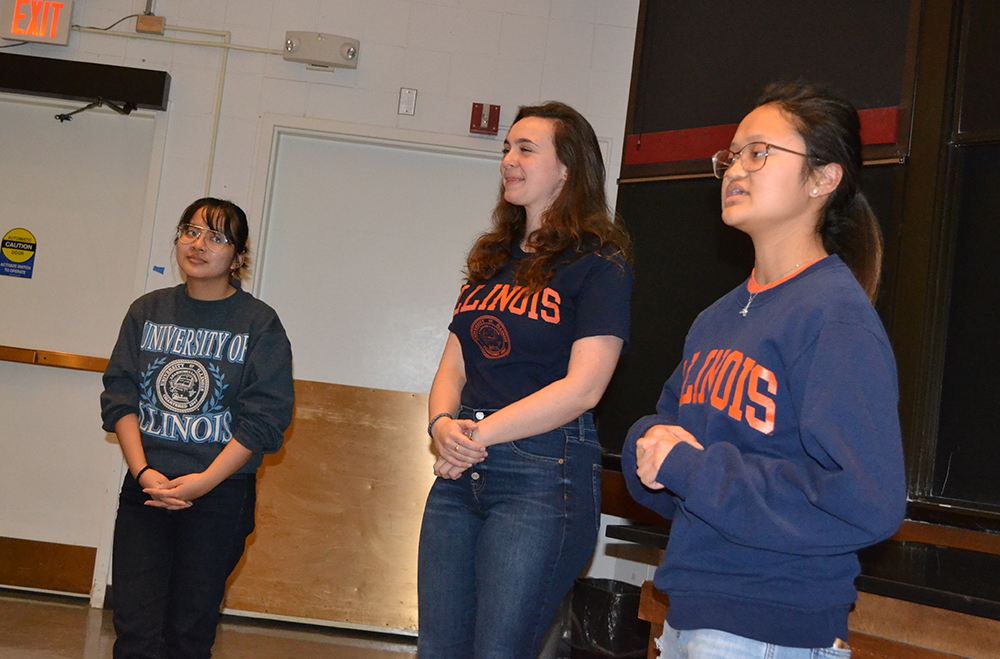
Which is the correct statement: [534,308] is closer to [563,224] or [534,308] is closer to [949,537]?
[563,224]

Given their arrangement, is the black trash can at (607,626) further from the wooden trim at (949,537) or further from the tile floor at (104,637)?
the wooden trim at (949,537)

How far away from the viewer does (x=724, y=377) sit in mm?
1225

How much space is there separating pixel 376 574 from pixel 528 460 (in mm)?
2643

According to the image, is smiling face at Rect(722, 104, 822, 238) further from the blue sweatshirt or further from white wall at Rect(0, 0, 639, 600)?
white wall at Rect(0, 0, 639, 600)

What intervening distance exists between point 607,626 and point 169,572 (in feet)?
6.86

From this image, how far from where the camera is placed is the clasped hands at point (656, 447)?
1167mm

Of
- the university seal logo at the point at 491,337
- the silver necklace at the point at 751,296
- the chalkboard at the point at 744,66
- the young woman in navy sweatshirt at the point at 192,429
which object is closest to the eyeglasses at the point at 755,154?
the silver necklace at the point at 751,296

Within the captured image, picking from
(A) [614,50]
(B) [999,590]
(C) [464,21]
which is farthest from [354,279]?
(B) [999,590]

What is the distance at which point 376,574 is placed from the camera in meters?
4.08

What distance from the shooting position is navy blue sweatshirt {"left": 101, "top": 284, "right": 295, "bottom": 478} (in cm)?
224

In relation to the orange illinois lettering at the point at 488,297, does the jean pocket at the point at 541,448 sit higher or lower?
lower

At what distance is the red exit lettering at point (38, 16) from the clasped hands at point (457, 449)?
3.55m

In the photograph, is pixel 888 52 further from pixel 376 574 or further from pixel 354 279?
pixel 376 574

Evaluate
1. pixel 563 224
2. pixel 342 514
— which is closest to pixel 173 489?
pixel 563 224
